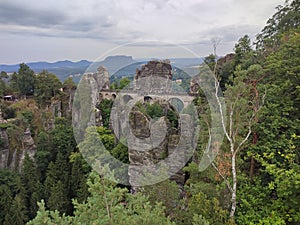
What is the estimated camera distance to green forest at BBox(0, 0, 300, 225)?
552 centimetres

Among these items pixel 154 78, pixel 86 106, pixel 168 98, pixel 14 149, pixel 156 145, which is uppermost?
pixel 154 78

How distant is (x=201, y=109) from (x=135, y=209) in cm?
846

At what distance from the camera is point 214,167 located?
729cm

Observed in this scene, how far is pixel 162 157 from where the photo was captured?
11.3 m

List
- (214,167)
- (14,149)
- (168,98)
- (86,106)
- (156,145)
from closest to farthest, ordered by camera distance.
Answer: (214,167), (156,145), (168,98), (14,149), (86,106)

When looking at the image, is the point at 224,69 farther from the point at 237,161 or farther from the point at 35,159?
the point at 35,159

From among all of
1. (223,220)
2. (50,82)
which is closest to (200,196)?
(223,220)

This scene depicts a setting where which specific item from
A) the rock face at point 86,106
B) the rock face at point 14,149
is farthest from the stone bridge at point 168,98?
the rock face at point 14,149

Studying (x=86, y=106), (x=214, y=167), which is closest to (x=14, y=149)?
(x=86, y=106)

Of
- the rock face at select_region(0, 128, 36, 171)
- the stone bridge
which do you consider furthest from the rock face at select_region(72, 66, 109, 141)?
the rock face at select_region(0, 128, 36, 171)

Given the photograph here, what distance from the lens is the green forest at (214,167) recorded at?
552 centimetres

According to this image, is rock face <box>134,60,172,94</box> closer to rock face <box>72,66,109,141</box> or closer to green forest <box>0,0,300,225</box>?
green forest <box>0,0,300,225</box>

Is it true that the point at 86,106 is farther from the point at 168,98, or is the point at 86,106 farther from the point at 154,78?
the point at 168,98

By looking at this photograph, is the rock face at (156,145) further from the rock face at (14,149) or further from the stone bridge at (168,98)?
the rock face at (14,149)
